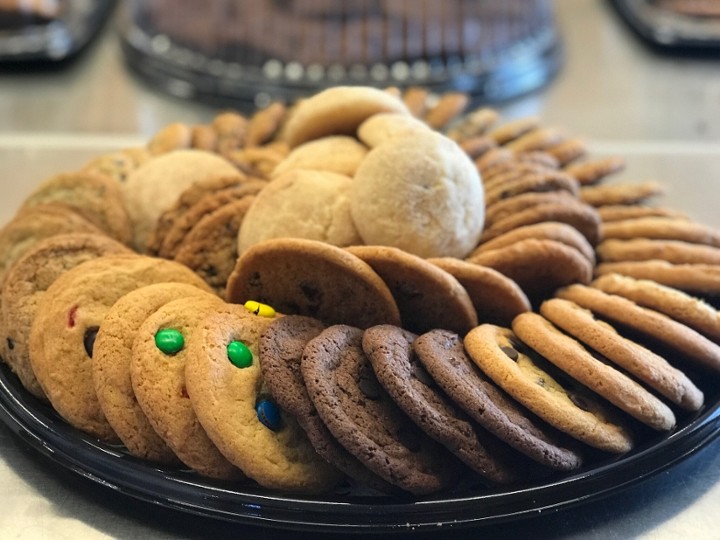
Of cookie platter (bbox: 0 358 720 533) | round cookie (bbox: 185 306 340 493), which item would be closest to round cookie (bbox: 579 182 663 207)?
cookie platter (bbox: 0 358 720 533)

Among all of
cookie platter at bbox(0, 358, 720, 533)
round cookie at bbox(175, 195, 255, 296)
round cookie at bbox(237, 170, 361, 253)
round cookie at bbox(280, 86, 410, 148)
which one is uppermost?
round cookie at bbox(280, 86, 410, 148)

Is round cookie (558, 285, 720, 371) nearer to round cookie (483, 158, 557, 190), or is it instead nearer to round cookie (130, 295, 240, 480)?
round cookie (483, 158, 557, 190)

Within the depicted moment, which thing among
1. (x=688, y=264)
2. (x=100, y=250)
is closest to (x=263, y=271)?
(x=100, y=250)

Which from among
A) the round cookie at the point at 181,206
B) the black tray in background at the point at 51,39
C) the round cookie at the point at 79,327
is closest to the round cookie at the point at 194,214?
the round cookie at the point at 181,206

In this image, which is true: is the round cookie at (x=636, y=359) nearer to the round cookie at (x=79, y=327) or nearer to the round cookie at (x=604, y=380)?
the round cookie at (x=604, y=380)

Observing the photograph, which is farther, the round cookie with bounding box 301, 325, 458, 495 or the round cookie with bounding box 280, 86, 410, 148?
the round cookie with bounding box 280, 86, 410, 148

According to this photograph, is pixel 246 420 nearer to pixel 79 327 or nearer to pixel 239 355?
pixel 239 355

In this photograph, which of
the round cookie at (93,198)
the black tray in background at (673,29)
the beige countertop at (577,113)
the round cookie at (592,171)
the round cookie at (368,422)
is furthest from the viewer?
the black tray in background at (673,29)
